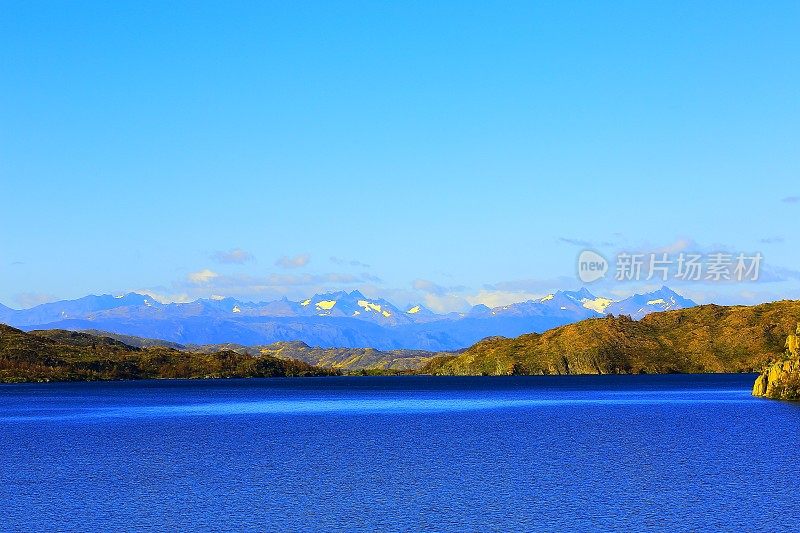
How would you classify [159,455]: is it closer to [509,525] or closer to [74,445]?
[74,445]

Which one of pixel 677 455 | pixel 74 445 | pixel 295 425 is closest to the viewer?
pixel 677 455

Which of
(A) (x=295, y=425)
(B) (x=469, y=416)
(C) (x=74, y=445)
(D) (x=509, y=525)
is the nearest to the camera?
(D) (x=509, y=525)

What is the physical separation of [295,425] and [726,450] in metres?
75.3

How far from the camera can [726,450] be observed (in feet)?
352

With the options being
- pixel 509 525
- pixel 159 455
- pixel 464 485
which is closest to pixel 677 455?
pixel 464 485

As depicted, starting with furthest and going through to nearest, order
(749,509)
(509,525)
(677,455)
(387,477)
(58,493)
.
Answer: (677,455), (387,477), (58,493), (749,509), (509,525)

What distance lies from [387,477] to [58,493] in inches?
1104

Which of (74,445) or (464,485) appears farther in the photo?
(74,445)

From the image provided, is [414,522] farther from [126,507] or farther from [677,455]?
[677,455]

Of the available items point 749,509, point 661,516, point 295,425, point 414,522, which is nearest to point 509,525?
point 414,522

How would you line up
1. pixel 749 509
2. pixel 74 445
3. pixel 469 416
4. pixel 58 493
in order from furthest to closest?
pixel 469 416 → pixel 74 445 → pixel 58 493 → pixel 749 509

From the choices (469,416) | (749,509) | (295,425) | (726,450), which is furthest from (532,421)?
(749,509)

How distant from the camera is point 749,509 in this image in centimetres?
6862

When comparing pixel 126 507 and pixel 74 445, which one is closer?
pixel 126 507
